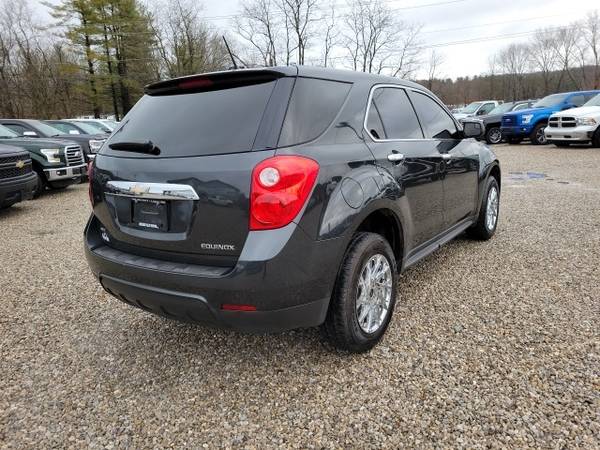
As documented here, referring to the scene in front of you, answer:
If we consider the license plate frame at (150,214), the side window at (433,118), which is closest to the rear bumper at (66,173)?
the license plate frame at (150,214)

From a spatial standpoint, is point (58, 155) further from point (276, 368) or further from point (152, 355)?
point (276, 368)

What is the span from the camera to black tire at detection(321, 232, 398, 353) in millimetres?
2281

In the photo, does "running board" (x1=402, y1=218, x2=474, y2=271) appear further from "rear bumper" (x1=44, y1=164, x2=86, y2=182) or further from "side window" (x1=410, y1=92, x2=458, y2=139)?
"rear bumper" (x1=44, y1=164, x2=86, y2=182)

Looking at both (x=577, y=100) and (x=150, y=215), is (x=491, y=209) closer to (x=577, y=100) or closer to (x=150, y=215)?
(x=150, y=215)

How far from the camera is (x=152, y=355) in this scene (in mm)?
2650

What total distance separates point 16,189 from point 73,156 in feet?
7.92

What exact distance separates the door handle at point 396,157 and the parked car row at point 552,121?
10885mm

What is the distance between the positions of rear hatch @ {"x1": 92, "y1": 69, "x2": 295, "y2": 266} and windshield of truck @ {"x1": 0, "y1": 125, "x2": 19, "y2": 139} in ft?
26.5

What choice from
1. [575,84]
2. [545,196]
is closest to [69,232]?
[545,196]

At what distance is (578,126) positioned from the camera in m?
13.4

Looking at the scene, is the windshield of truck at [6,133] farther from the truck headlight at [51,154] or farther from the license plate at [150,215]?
the license plate at [150,215]

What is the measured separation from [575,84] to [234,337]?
7491cm

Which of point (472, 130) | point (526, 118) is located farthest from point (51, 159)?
point (526, 118)

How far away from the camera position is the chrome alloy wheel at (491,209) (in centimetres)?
459
